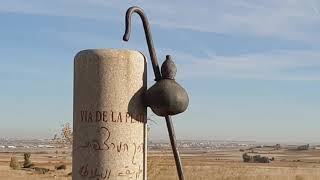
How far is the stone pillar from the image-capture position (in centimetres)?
679

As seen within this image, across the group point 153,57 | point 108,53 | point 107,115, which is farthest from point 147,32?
point 107,115

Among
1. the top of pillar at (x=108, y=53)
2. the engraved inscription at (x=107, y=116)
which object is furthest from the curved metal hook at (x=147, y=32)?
the engraved inscription at (x=107, y=116)

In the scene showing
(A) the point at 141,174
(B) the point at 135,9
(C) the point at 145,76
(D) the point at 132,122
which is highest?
(B) the point at 135,9

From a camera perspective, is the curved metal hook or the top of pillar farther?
the curved metal hook

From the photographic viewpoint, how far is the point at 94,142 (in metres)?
6.82

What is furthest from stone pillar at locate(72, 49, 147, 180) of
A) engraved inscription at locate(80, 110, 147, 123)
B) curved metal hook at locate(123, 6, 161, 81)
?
curved metal hook at locate(123, 6, 161, 81)

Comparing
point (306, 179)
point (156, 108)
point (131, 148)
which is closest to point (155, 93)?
point (156, 108)

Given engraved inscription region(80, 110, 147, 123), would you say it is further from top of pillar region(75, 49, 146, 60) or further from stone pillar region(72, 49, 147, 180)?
top of pillar region(75, 49, 146, 60)

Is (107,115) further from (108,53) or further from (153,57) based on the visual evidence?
(153,57)

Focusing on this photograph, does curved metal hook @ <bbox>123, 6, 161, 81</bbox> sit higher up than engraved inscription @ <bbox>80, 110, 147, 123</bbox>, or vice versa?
curved metal hook @ <bbox>123, 6, 161, 81</bbox>

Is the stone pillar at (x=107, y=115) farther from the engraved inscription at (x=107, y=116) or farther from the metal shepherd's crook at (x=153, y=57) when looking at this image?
the metal shepherd's crook at (x=153, y=57)

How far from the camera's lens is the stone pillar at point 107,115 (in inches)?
267

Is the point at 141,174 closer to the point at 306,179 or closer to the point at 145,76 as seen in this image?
the point at 145,76

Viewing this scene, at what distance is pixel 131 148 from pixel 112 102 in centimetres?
56
